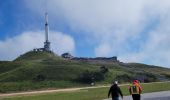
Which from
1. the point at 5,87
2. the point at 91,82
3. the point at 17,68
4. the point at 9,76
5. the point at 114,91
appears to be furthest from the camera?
the point at 17,68

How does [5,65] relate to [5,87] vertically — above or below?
above

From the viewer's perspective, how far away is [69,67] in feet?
526

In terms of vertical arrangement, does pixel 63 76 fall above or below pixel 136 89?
above

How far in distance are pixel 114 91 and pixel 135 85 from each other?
56.3 inches

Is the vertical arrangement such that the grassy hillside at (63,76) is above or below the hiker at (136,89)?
above

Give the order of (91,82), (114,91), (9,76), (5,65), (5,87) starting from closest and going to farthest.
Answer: (114,91) → (5,87) → (91,82) → (9,76) → (5,65)

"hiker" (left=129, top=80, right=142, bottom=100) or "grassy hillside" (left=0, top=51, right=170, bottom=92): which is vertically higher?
"grassy hillside" (left=0, top=51, right=170, bottom=92)

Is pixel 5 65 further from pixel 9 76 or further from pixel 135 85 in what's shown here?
pixel 135 85

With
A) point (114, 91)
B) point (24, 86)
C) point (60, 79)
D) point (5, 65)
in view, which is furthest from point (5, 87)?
point (114, 91)

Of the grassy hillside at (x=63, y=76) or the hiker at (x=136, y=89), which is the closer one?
the hiker at (x=136, y=89)

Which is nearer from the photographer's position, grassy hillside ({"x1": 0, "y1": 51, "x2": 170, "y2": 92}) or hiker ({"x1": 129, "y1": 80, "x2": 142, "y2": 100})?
hiker ({"x1": 129, "y1": 80, "x2": 142, "y2": 100})

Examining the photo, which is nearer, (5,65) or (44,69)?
(44,69)

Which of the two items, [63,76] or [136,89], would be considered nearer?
[136,89]

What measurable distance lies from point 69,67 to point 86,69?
7810mm
